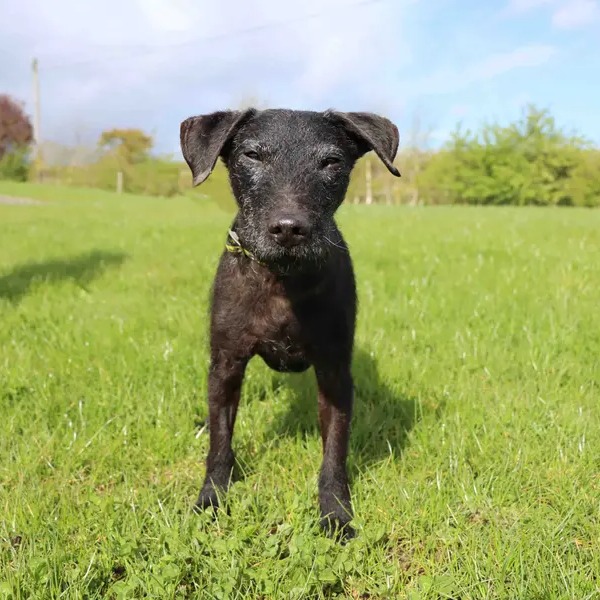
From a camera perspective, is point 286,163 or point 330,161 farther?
point 330,161

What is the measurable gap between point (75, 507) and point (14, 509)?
0.28m

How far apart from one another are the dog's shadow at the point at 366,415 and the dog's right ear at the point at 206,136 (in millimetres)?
1755

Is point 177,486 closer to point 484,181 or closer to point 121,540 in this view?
point 121,540

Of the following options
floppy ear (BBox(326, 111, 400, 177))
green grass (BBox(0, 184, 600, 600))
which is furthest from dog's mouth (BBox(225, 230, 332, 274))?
green grass (BBox(0, 184, 600, 600))

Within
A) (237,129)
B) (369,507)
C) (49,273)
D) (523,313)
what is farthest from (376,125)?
(49,273)

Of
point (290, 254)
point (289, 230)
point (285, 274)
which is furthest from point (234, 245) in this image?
point (289, 230)

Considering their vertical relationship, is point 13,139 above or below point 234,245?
above

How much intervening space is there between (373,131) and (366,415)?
1.86 metres

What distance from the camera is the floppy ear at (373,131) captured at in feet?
9.16

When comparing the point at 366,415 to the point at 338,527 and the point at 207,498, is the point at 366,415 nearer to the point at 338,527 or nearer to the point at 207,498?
the point at 338,527

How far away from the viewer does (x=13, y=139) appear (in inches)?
2213

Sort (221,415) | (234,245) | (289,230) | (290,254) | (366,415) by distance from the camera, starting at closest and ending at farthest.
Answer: (289,230), (290,254), (234,245), (221,415), (366,415)

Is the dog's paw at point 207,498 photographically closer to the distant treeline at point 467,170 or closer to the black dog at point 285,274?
the black dog at point 285,274

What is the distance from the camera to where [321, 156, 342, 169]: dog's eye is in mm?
2725
